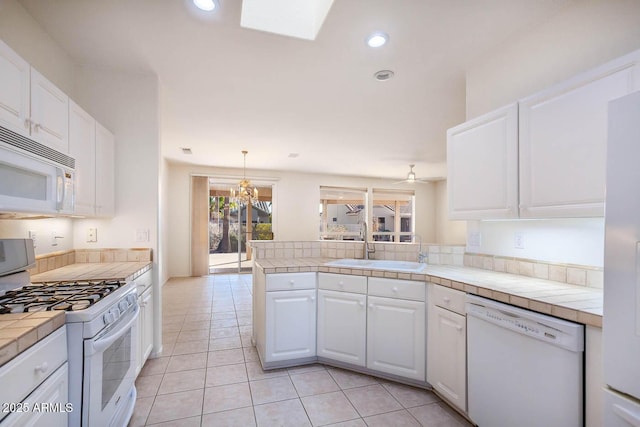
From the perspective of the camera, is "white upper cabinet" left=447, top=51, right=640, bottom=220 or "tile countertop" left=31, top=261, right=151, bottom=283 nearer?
"white upper cabinet" left=447, top=51, right=640, bottom=220

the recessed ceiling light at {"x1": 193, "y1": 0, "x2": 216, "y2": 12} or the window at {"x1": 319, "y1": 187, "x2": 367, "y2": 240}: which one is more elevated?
the recessed ceiling light at {"x1": 193, "y1": 0, "x2": 216, "y2": 12}

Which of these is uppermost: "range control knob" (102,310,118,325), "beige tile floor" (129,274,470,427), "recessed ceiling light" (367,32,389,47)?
"recessed ceiling light" (367,32,389,47)

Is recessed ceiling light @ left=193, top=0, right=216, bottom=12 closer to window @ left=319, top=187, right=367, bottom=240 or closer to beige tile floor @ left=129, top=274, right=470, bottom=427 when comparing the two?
beige tile floor @ left=129, top=274, right=470, bottom=427

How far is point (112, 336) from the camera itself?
4.67 ft

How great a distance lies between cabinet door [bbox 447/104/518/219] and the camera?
1.77m

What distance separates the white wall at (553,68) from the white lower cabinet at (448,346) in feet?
2.04

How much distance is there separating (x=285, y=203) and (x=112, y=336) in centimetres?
592

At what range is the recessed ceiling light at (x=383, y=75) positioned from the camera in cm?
245

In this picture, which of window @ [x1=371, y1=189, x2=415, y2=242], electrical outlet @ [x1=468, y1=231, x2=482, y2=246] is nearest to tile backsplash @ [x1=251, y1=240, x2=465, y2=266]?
electrical outlet @ [x1=468, y1=231, x2=482, y2=246]

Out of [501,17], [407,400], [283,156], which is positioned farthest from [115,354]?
[283,156]

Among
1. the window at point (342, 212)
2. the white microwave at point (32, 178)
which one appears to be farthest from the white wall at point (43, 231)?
the window at point (342, 212)

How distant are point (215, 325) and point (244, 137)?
8.53ft

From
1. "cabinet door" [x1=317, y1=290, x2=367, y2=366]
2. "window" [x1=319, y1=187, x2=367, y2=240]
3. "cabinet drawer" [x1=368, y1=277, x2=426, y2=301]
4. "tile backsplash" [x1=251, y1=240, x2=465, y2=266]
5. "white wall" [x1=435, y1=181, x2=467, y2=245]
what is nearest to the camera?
"cabinet drawer" [x1=368, y1=277, x2=426, y2=301]

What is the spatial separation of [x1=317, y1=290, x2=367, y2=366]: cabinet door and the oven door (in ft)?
4.44
